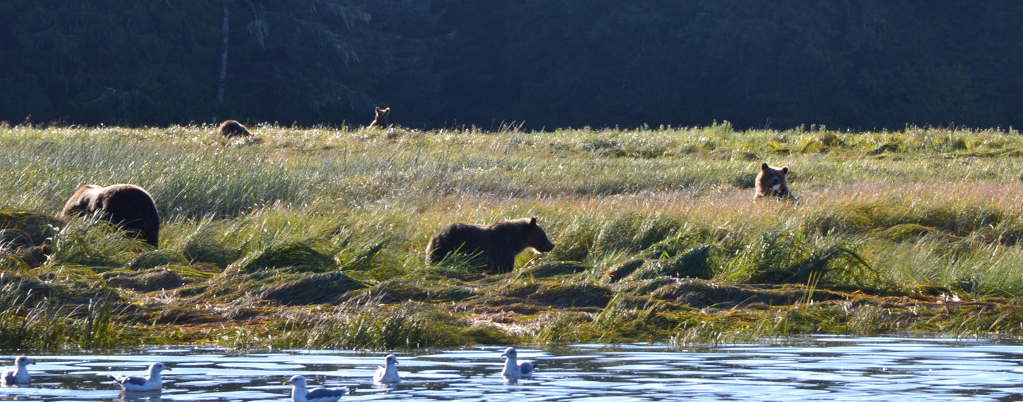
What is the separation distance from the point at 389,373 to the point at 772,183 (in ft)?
37.7

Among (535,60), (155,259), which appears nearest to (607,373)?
(155,259)

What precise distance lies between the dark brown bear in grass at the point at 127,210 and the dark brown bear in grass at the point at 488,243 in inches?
107

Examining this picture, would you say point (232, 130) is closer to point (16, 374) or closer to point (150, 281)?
point (150, 281)

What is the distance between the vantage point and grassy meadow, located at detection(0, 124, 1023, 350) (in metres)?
10.6

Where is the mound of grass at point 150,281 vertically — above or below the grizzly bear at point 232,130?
below

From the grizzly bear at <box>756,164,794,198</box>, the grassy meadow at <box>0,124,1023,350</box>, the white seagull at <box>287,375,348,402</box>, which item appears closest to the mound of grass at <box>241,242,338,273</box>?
the grassy meadow at <box>0,124,1023,350</box>

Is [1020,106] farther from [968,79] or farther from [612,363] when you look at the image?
[612,363]

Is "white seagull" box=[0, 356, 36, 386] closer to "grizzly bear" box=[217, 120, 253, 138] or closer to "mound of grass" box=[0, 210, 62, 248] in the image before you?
"mound of grass" box=[0, 210, 62, 248]

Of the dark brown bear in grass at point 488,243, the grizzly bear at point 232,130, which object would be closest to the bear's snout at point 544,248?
the dark brown bear in grass at point 488,243

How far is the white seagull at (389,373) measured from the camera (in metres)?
8.04

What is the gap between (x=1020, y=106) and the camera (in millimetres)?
57031

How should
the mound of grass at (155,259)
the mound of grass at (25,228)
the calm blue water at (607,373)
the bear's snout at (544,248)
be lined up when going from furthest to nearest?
the bear's snout at (544,248) → the mound of grass at (25,228) → the mound of grass at (155,259) → the calm blue water at (607,373)

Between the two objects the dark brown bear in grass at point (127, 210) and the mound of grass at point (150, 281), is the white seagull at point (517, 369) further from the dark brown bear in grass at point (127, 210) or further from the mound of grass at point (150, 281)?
the dark brown bear in grass at point (127, 210)

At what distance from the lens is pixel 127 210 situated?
14.1 meters
